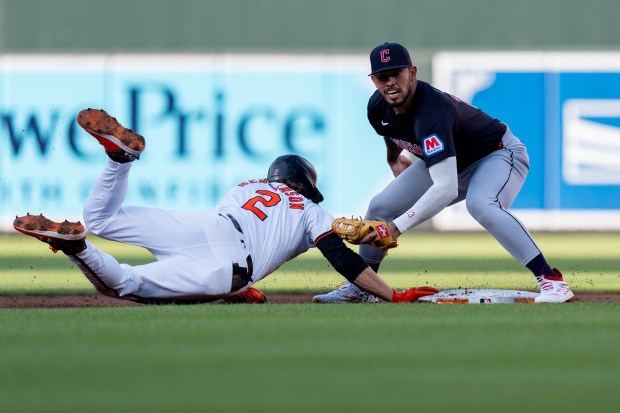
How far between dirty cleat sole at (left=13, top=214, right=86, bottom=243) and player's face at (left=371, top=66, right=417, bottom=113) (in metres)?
1.72

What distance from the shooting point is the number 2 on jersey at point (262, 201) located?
6.06 metres

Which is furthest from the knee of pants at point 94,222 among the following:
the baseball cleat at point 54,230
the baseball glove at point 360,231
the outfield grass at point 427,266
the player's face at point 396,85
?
the player's face at point 396,85

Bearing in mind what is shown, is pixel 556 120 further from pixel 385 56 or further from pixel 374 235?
pixel 374 235

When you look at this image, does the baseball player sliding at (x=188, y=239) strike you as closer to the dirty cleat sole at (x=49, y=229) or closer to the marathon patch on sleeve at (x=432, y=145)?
the dirty cleat sole at (x=49, y=229)

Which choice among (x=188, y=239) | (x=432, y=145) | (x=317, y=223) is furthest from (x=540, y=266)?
(x=188, y=239)

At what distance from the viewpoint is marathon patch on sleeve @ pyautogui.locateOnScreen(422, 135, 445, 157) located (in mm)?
Result: 5918

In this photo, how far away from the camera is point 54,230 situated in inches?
210

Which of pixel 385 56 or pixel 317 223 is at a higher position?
pixel 385 56

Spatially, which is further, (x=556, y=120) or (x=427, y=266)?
(x=556, y=120)

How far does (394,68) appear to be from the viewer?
5965 mm

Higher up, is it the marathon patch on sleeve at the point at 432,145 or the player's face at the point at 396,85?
the player's face at the point at 396,85

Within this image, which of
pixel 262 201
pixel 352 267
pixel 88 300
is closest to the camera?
pixel 352 267

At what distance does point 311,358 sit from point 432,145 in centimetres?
222

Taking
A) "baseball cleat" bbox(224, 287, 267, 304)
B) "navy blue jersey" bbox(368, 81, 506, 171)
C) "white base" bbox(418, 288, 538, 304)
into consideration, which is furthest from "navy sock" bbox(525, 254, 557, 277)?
"baseball cleat" bbox(224, 287, 267, 304)
